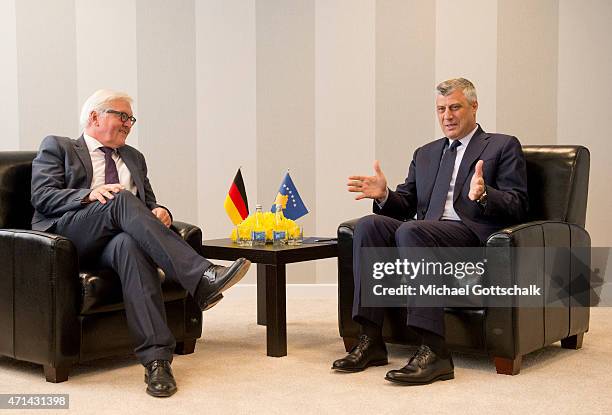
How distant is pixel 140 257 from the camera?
3.36 metres

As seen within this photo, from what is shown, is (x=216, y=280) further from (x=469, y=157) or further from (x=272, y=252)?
(x=469, y=157)

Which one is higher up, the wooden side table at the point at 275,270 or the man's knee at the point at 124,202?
the man's knee at the point at 124,202

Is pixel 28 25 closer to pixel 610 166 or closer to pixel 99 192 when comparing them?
pixel 99 192

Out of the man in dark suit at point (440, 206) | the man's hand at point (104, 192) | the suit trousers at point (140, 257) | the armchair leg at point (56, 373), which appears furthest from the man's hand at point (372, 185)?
the armchair leg at point (56, 373)

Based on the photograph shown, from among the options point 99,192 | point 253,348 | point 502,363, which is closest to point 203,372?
point 253,348

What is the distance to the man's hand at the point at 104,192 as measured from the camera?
3479 mm

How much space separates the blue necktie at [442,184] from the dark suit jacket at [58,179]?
1292 mm

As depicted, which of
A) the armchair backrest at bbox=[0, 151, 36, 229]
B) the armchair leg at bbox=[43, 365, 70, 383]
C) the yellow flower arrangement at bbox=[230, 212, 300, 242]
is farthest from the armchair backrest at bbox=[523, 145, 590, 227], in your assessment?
the armchair backrest at bbox=[0, 151, 36, 229]

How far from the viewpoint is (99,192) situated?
3.49 meters

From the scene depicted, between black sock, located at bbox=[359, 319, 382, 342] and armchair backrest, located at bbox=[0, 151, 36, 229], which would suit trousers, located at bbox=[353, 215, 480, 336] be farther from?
armchair backrest, located at bbox=[0, 151, 36, 229]

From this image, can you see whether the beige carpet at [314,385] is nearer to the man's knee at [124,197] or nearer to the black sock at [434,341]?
the black sock at [434,341]

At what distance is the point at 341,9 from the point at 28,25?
1.91 metres

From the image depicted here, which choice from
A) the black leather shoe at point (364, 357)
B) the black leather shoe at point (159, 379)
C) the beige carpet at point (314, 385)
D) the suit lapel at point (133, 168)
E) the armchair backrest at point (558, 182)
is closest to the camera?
the beige carpet at point (314, 385)

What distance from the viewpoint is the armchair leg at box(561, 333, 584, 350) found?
3.91 meters
